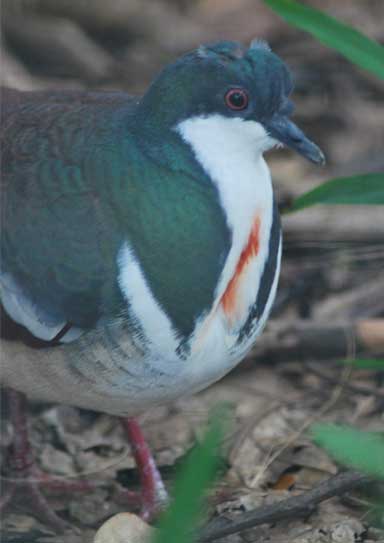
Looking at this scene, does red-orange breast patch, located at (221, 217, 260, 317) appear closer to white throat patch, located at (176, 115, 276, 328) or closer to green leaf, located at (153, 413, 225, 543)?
white throat patch, located at (176, 115, 276, 328)

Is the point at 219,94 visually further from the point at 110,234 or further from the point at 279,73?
the point at 110,234

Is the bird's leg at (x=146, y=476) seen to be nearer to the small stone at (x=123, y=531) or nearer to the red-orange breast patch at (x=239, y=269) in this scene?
the small stone at (x=123, y=531)

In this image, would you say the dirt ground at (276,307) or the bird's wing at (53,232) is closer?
the bird's wing at (53,232)

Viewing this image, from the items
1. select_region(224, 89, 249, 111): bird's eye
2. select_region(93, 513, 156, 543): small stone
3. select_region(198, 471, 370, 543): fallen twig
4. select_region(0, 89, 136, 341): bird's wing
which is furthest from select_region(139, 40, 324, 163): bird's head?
select_region(93, 513, 156, 543): small stone

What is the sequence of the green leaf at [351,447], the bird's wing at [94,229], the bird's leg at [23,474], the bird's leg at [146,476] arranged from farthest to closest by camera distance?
the bird's leg at [23,474] < the bird's leg at [146,476] < the bird's wing at [94,229] < the green leaf at [351,447]

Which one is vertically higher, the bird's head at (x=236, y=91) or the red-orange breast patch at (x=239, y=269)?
the bird's head at (x=236, y=91)

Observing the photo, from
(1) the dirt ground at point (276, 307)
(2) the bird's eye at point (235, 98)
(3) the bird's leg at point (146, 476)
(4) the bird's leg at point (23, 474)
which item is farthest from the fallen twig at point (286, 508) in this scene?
(2) the bird's eye at point (235, 98)

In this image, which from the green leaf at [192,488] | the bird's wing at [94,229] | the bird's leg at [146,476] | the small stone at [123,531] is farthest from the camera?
the bird's leg at [146,476]

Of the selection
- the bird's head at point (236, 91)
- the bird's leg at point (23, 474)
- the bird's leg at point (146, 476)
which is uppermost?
the bird's head at point (236, 91)
